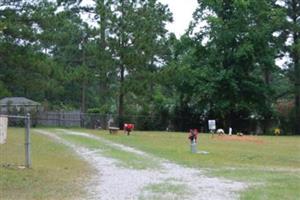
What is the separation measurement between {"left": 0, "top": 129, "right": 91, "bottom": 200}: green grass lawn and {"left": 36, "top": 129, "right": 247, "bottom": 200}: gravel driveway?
40 centimetres

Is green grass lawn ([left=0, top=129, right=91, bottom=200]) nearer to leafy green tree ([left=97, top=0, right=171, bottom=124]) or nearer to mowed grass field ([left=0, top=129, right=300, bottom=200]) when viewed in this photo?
mowed grass field ([left=0, top=129, right=300, bottom=200])

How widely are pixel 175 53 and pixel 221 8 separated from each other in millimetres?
6184

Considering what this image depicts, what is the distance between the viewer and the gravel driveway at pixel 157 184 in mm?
11797

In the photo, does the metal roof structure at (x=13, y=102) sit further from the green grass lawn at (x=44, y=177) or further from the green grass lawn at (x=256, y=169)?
the green grass lawn at (x=44, y=177)

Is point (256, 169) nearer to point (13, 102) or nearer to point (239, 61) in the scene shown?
point (239, 61)

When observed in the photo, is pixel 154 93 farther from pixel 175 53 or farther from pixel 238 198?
pixel 238 198

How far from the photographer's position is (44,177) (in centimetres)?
1476

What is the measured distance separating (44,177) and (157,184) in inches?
115

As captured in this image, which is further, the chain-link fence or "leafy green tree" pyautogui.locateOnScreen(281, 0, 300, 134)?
"leafy green tree" pyautogui.locateOnScreen(281, 0, 300, 134)

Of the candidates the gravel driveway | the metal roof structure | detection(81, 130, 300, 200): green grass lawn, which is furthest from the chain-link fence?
the metal roof structure

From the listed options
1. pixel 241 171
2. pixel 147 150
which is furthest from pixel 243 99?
pixel 241 171

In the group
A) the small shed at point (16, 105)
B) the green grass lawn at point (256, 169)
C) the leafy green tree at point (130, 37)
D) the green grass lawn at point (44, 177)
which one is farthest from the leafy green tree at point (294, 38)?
the green grass lawn at point (44, 177)

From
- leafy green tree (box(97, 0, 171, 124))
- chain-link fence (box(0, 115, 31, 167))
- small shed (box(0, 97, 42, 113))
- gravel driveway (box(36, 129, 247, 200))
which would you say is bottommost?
gravel driveway (box(36, 129, 247, 200))

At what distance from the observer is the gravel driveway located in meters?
11.8
